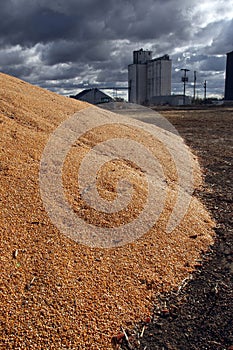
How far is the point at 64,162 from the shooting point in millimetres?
3396

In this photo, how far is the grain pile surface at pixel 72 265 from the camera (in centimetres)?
170

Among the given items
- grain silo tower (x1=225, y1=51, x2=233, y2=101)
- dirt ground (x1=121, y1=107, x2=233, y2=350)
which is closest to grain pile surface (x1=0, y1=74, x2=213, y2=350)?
dirt ground (x1=121, y1=107, x2=233, y2=350)

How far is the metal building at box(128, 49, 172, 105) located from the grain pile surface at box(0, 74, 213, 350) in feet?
129

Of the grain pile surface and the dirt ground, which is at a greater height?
the grain pile surface

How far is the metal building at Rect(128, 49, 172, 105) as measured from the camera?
39969mm

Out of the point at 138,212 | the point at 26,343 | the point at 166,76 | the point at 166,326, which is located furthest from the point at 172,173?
the point at 166,76

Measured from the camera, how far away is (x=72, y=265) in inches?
82.6

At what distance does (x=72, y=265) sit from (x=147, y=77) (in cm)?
4444

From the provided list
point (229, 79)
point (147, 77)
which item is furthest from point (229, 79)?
point (147, 77)

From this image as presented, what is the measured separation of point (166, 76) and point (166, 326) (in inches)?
1666

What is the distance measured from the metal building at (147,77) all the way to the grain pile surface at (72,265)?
39329mm

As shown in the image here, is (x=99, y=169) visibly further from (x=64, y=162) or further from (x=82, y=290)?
(x=82, y=290)

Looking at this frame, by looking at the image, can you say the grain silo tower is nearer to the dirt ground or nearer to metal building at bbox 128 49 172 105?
metal building at bbox 128 49 172 105

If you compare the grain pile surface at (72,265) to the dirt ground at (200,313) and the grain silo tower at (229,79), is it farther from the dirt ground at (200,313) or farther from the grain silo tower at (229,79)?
the grain silo tower at (229,79)
